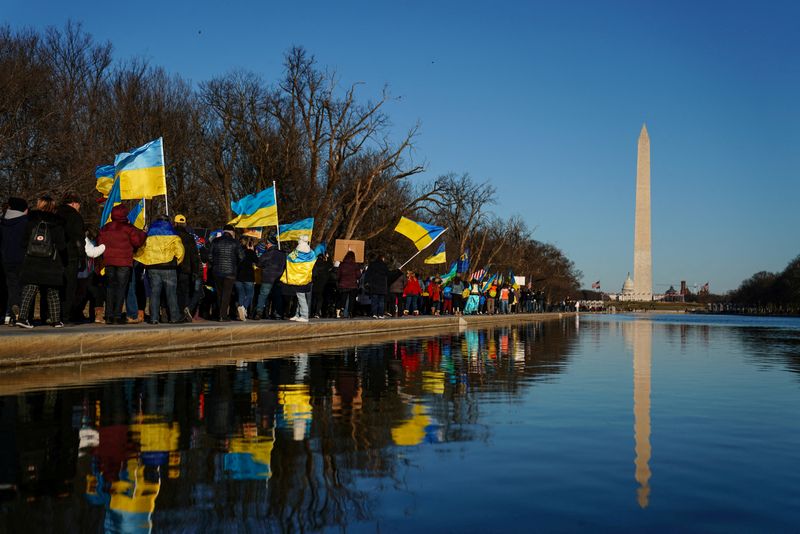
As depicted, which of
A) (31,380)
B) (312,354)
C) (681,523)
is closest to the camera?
(681,523)

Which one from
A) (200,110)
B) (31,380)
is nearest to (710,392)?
(31,380)

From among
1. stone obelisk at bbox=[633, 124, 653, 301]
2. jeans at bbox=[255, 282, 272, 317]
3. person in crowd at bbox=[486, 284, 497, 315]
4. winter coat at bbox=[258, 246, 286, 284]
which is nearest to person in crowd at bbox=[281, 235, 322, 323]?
winter coat at bbox=[258, 246, 286, 284]

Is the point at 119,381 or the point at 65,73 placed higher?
the point at 65,73

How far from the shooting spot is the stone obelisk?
3718 inches

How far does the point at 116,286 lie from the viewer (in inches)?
644

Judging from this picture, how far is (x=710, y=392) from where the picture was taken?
36.0 feet

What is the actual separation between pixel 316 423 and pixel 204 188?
42.2 meters

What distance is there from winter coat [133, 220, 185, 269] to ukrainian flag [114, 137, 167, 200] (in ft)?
6.93

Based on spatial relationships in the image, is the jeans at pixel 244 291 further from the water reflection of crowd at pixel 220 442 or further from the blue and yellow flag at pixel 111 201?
the water reflection of crowd at pixel 220 442

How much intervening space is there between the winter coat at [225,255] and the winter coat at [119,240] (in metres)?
3.39

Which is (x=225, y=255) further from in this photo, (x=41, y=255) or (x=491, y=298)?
(x=491, y=298)

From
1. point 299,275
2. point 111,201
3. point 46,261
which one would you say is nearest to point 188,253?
point 111,201

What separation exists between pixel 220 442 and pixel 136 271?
12.9m

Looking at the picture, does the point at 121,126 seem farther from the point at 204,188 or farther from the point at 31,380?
the point at 31,380
